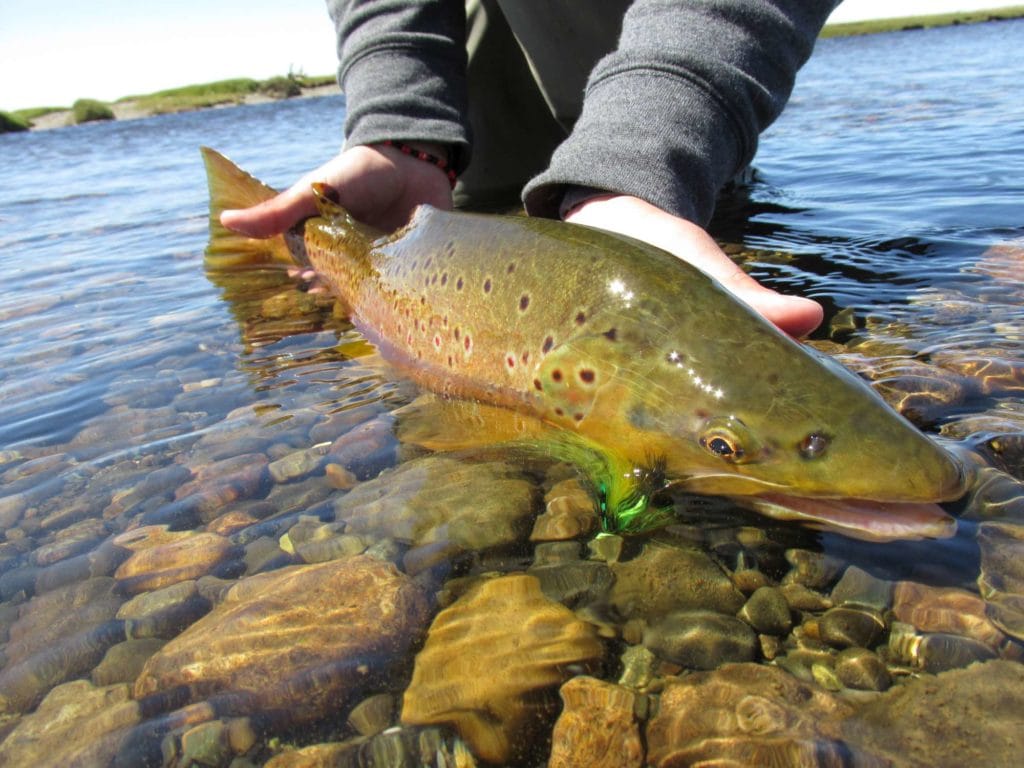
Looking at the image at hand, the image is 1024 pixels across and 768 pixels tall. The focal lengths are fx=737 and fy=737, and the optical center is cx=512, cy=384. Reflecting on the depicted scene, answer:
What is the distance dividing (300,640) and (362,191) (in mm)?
2938

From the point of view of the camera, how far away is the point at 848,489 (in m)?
1.55

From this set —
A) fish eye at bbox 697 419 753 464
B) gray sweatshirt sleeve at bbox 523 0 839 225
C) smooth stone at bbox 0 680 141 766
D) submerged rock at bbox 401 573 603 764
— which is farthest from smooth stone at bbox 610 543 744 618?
gray sweatshirt sleeve at bbox 523 0 839 225

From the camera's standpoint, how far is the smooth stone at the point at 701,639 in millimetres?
1371

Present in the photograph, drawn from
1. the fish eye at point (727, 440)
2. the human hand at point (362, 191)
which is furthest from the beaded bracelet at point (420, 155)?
the fish eye at point (727, 440)

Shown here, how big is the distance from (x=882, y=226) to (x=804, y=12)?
204 cm

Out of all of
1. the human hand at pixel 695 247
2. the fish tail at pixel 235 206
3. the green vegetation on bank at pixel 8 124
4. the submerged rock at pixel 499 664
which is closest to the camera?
the submerged rock at pixel 499 664

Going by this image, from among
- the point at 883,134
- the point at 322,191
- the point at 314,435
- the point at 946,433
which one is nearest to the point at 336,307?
the point at 322,191

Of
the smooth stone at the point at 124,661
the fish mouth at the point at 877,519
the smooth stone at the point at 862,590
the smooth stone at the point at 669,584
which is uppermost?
the fish mouth at the point at 877,519

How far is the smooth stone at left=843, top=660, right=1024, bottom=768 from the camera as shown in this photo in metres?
1.13

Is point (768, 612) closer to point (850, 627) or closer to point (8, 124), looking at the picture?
point (850, 627)

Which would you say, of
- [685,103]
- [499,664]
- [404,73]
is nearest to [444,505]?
[499,664]

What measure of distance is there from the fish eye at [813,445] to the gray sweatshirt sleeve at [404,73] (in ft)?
9.99

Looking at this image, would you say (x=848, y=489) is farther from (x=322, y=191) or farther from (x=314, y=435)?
(x=322, y=191)

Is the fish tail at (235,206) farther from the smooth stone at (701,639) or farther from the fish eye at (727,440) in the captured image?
the smooth stone at (701,639)
